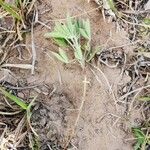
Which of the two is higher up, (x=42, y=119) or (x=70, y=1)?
(x=70, y=1)

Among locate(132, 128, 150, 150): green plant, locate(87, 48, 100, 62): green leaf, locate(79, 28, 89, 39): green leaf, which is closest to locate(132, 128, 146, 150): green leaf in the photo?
locate(132, 128, 150, 150): green plant

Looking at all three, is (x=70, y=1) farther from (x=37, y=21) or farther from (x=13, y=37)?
(x=13, y=37)

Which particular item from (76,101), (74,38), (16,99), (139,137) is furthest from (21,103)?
(139,137)

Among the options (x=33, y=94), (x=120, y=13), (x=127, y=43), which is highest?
(x=120, y=13)

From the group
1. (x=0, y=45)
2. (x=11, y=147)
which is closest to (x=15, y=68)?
(x=0, y=45)

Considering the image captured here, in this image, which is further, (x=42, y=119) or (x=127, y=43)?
(x=127, y=43)

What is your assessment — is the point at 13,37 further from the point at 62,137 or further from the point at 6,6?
the point at 62,137
